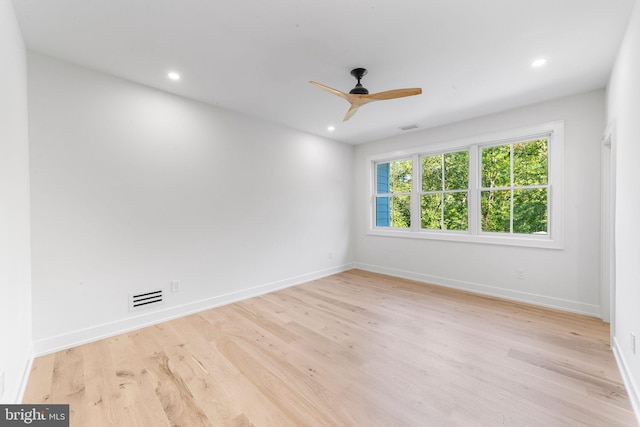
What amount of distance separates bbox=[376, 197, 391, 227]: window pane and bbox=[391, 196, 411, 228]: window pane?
3.5 inches

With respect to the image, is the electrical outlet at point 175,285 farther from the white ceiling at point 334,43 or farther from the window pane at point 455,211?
the window pane at point 455,211

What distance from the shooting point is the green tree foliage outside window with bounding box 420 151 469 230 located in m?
4.22

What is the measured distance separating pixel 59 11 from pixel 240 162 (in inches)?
83.7

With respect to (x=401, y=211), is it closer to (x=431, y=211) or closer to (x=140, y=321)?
(x=431, y=211)

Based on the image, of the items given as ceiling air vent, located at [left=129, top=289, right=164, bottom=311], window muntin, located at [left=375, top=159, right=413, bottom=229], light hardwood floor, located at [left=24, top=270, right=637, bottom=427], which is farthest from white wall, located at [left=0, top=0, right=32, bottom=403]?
window muntin, located at [left=375, top=159, right=413, bottom=229]

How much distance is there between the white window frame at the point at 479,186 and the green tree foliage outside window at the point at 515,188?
8 centimetres

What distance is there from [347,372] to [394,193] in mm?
3679

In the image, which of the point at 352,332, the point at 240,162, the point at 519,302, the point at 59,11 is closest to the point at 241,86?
the point at 240,162

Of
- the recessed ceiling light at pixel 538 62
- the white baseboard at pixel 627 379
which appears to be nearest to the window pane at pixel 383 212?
the recessed ceiling light at pixel 538 62

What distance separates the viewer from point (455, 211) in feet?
14.1

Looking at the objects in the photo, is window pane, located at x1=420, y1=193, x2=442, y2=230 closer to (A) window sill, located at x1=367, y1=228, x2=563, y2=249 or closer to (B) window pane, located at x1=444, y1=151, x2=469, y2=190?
(A) window sill, located at x1=367, y1=228, x2=563, y2=249

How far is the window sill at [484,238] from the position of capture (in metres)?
3.39

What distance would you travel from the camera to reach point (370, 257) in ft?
17.5

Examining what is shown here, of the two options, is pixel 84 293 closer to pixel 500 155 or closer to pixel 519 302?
pixel 519 302
